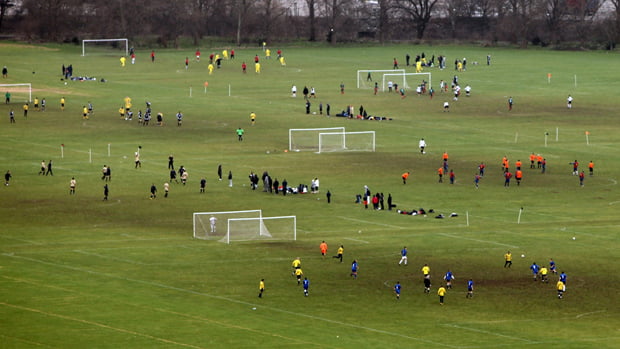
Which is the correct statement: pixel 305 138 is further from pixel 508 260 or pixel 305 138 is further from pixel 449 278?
pixel 449 278

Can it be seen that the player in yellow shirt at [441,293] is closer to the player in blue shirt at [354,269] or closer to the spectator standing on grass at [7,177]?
the player in blue shirt at [354,269]

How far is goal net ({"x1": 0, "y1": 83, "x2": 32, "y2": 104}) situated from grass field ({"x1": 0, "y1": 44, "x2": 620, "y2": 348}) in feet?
3.87

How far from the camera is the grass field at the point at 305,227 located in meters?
74.2

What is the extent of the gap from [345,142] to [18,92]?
174 ft

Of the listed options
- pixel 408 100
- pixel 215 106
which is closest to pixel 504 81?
pixel 408 100

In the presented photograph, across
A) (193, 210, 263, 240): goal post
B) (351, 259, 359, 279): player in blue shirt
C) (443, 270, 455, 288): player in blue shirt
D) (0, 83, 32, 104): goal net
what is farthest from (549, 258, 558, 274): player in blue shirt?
(0, 83, 32, 104): goal net

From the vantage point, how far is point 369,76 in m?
188

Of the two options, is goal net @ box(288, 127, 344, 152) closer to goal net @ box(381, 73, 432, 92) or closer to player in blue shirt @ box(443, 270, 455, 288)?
goal net @ box(381, 73, 432, 92)

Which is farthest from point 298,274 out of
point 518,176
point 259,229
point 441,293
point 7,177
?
point 7,177

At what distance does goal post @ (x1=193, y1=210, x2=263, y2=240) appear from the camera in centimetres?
9756

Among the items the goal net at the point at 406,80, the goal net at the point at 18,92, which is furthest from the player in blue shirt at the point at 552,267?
the goal net at the point at 406,80

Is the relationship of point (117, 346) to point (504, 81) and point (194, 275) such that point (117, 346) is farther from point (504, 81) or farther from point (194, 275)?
point (504, 81)

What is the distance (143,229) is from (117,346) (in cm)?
3069

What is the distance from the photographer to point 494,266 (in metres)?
87.9
